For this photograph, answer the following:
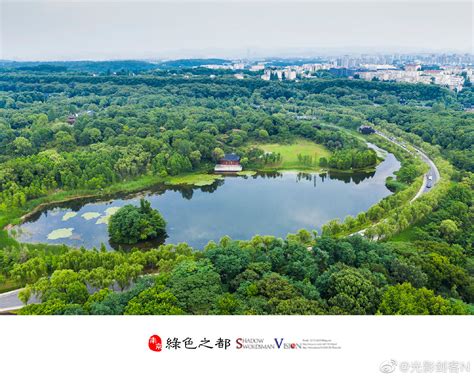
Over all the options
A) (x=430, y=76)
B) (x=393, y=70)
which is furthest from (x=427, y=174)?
(x=393, y=70)

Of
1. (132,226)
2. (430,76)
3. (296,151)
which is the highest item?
(430,76)

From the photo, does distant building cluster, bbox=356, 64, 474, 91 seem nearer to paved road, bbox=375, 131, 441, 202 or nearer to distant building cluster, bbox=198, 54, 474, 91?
distant building cluster, bbox=198, 54, 474, 91

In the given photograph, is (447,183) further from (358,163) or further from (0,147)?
(0,147)

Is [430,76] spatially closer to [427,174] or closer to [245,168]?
[427,174]

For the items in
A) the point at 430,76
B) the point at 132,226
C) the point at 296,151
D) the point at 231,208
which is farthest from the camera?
the point at 430,76
